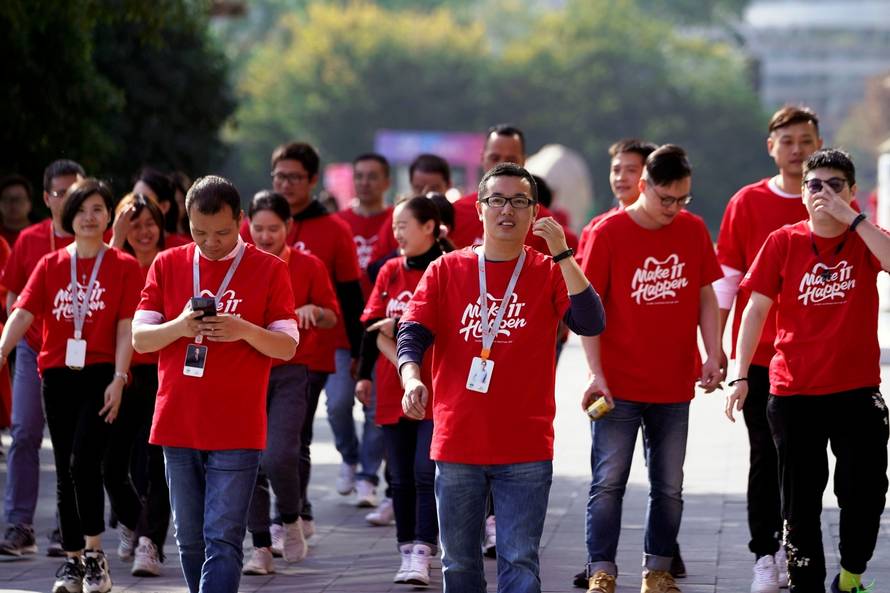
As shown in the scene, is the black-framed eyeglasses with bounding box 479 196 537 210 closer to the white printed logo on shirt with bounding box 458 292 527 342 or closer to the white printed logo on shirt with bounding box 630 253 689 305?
the white printed logo on shirt with bounding box 458 292 527 342

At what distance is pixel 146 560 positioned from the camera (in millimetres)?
8141

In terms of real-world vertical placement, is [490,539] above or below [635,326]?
below

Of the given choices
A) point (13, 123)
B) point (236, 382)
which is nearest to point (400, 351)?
point (236, 382)

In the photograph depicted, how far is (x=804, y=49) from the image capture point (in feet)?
580

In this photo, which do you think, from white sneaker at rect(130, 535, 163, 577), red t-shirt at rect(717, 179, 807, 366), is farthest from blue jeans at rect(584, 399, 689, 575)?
white sneaker at rect(130, 535, 163, 577)

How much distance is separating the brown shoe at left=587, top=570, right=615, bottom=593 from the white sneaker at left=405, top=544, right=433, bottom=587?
2.88 ft

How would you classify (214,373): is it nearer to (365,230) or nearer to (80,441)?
(80,441)

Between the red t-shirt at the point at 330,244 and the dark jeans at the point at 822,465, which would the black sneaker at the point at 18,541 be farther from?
the dark jeans at the point at 822,465

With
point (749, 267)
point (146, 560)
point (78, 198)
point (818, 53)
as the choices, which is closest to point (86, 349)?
point (78, 198)

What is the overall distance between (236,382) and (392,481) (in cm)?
212

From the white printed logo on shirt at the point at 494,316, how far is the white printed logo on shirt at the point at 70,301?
7.78ft

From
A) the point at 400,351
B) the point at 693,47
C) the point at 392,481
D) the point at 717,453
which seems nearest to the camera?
the point at 400,351

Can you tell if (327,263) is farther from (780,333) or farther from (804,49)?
(804,49)

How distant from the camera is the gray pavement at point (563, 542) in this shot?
7914 mm
